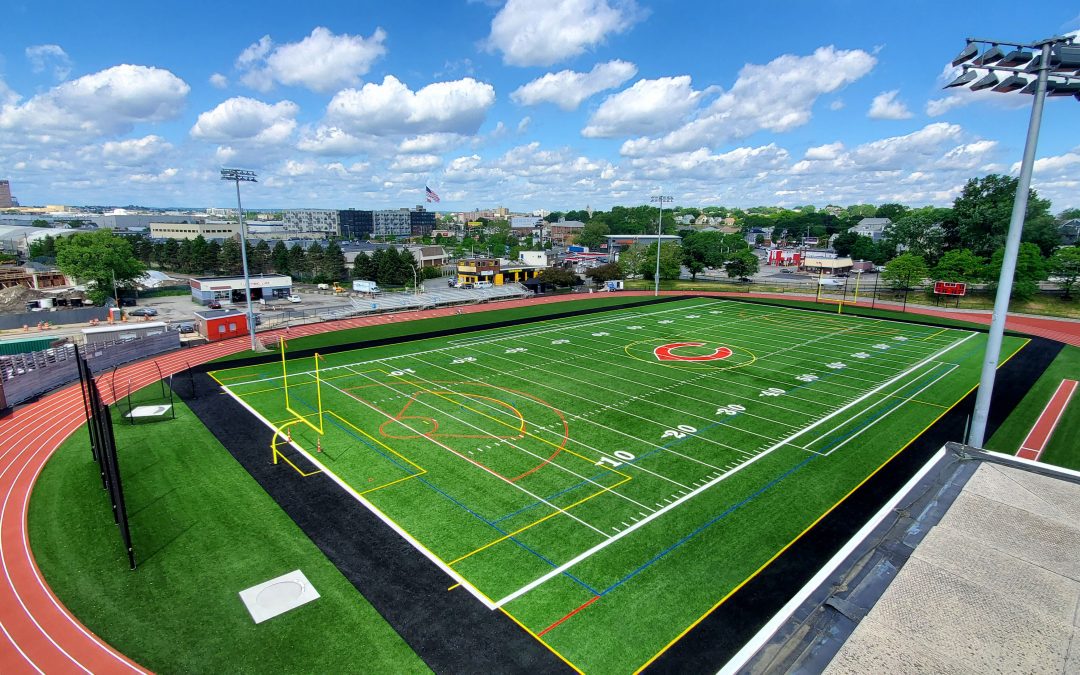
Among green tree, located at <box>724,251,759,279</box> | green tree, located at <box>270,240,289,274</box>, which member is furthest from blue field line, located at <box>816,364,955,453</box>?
green tree, located at <box>270,240,289,274</box>

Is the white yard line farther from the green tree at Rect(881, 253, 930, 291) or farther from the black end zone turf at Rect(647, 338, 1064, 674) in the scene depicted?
the green tree at Rect(881, 253, 930, 291)

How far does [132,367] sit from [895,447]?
3999 centimetres

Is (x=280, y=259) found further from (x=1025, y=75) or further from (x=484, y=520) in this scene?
(x=1025, y=75)

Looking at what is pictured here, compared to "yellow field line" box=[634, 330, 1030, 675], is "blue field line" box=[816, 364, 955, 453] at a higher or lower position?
higher

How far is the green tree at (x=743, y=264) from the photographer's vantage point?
74625 millimetres

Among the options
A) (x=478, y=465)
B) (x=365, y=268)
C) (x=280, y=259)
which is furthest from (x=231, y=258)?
(x=478, y=465)

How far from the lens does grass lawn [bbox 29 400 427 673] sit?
1027cm

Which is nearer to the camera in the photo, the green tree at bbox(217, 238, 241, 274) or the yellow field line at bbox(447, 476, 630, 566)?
the yellow field line at bbox(447, 476, 630, 566)

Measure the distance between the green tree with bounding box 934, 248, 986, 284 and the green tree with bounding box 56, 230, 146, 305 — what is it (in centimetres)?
9005

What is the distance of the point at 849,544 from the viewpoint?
1370 cm

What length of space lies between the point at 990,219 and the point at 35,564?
83.9m

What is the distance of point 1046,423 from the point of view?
22.3m

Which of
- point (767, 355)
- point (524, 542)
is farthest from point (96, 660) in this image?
point (767, 355)

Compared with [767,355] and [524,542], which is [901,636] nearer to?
[524,542]
